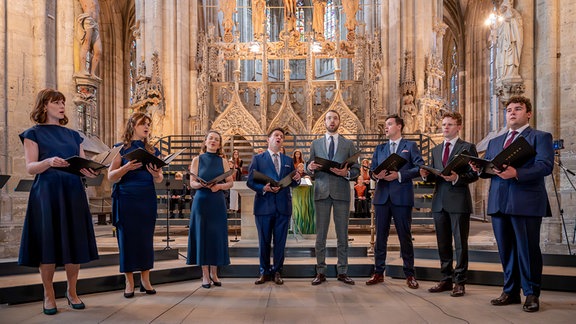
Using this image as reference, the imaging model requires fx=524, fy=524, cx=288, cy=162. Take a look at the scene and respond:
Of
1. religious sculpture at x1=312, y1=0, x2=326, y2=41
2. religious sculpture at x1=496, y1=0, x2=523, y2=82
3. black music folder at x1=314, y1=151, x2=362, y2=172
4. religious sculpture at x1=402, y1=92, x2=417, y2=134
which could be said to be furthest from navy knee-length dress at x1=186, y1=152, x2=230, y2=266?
religious sculpture at x1=312, y1=0, x2=326, y2=41

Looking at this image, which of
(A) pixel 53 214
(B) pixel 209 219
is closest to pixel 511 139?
(B) pixel 209 219

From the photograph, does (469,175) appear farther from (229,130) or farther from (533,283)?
(229,130)

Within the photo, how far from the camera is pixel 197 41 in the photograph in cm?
1778

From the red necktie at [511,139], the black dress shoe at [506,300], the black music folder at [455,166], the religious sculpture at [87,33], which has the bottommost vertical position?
the black dress shoe at [506,300]

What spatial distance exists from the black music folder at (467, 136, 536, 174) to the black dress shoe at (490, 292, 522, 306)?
1.08 meters

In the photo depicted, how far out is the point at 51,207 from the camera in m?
4.21

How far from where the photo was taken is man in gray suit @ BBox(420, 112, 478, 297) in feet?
16.0

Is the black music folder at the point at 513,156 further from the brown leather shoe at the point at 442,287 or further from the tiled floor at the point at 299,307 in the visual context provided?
the brown leather shoe at the point at 442,287

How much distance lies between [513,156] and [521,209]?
46 cm

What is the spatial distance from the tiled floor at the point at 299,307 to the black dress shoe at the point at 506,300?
71 millimetres

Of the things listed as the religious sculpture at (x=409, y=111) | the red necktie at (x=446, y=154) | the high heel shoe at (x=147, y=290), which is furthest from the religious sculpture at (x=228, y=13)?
the high heel shoe at (x=147, y=290)

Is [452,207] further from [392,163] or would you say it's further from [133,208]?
[133,208]

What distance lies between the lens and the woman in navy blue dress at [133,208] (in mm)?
4766

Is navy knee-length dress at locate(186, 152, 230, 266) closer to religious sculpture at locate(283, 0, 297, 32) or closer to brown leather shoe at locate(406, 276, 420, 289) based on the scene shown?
brown leather shoe at locate(406, 276, 420, 289)
